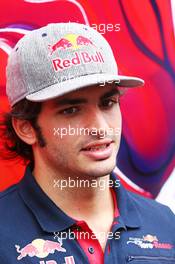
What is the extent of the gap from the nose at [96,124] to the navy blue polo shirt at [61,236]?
10.0 inches

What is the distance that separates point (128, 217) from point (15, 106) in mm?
503

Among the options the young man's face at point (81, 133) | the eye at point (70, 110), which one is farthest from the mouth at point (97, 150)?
the eye at point (70, 110)

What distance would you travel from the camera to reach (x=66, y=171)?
1617mm

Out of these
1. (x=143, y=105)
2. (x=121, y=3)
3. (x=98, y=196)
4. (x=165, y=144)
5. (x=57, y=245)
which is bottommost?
(x=57, y=245)

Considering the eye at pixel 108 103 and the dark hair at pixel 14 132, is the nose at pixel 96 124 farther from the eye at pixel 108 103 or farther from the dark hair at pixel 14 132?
the dark hair at pixel 14 132

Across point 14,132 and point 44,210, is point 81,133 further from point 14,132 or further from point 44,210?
point 14,132

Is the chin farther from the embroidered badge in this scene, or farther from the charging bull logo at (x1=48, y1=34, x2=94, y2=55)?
the charging bull logo at (x1=48, y1=34, x2=94, y2=55)

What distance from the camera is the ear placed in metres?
1.68

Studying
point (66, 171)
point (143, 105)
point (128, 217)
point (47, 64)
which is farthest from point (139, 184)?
point (47, 64)

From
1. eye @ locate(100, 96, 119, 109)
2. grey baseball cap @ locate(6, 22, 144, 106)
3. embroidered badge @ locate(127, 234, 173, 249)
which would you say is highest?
grey baseball cap @ locate(6, 22, 144, 106)

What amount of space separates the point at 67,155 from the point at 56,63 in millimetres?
272

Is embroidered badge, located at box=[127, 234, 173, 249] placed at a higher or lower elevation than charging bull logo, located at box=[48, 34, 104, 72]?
lower

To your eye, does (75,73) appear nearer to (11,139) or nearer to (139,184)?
(11,139)

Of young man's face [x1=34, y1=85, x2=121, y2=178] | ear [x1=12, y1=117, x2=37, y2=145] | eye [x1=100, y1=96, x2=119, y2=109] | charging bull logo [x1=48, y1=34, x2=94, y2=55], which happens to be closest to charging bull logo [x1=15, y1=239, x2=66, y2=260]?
young man's face [x1=34, y1=85, x2=121, y2=178]
